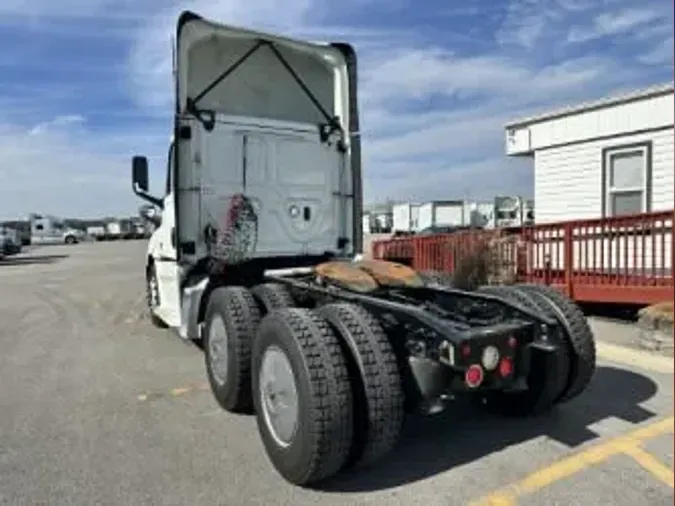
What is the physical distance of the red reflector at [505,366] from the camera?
427cm

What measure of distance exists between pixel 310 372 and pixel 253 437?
4.06 feet

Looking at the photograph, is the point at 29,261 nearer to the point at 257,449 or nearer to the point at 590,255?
the point at 590,255

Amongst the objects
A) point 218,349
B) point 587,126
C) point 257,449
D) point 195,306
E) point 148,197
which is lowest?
point 257,449

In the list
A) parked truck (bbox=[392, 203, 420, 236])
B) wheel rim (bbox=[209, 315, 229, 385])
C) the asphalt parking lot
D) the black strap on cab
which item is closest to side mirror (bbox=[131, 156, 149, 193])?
the black strap on cab

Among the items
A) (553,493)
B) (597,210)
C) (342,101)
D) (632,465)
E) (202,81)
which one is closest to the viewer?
(553,493)

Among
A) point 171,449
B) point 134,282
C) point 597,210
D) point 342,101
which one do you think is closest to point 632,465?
point 171,449

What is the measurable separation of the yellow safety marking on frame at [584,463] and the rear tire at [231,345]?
2262mm

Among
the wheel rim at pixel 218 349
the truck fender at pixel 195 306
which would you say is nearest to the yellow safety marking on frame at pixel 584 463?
the wheel rim at pixel 218 349

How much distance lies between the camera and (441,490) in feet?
13.2

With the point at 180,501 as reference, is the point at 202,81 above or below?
above

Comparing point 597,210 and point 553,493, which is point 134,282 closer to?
point 597,210

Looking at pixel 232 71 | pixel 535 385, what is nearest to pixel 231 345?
pixel 535 385

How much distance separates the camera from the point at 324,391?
157 inches

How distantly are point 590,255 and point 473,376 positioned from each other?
20.6ft
